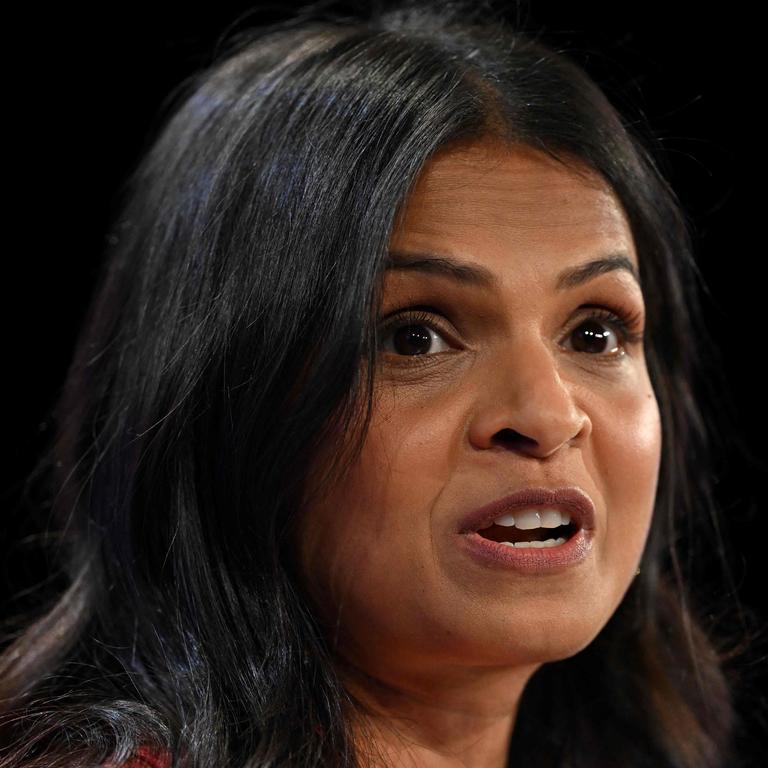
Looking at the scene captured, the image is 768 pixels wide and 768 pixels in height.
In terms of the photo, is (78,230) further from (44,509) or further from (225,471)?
(225,471)

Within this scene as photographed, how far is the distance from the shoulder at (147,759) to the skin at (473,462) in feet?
0.64

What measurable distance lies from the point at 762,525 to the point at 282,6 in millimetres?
989

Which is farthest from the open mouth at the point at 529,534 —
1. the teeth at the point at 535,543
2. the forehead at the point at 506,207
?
the forehead at the point at 506,207

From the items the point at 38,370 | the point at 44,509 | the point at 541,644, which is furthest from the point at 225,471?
the point at 38,370

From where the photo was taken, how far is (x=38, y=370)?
5.64 feet

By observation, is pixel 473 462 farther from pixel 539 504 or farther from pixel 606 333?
pixel 606 333

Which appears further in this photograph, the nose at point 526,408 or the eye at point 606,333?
the eye at point 606,333

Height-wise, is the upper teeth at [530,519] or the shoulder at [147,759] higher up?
the upper teeth at [530,519]

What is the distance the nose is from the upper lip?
4 centimetres

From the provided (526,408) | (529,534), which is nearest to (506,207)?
(526,408)

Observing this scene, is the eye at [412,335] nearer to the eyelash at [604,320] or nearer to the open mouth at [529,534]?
the eyelash at [604,320]

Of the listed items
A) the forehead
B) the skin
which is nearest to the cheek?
the skin

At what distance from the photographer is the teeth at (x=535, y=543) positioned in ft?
3.84

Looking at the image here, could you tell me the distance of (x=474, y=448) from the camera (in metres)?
1.15
